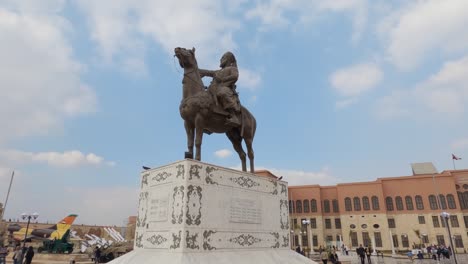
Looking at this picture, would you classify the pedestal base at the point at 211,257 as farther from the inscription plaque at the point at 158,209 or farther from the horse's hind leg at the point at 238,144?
the horse's hind leg at the point at 238,144

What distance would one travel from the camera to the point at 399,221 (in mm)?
46219

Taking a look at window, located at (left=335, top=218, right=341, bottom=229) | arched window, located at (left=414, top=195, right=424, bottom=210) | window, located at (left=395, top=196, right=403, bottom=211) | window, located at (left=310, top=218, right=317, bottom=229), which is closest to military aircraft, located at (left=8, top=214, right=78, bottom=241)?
window, located at (left=310, top=218, right=317, bottom=229)

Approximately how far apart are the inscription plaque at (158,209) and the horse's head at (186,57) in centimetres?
315

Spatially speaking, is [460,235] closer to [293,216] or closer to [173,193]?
[293,216]

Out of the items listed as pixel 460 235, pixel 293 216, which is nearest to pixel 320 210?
pixel 293 216

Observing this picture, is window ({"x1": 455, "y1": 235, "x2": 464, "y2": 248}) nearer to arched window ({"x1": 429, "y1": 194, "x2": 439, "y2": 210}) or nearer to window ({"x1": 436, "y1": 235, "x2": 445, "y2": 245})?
window ({"x1": 436, "y1": 235, "x2": 445, "y2": 245})

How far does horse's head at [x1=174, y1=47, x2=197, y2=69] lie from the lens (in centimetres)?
668

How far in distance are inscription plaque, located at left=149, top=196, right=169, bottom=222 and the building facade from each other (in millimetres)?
40352

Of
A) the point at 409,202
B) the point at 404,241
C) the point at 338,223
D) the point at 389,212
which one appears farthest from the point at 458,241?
the point at 338,223

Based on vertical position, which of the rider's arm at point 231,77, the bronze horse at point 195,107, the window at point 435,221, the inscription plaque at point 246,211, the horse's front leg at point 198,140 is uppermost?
the rider's arm at point 231,77

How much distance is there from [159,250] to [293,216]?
50.2 meters

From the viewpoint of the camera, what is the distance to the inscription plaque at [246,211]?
605 centimetres

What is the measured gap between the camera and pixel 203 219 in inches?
213

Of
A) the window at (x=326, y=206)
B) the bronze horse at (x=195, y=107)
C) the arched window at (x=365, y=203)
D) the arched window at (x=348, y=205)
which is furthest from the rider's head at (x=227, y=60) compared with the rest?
the window at (x=326, y=206)
